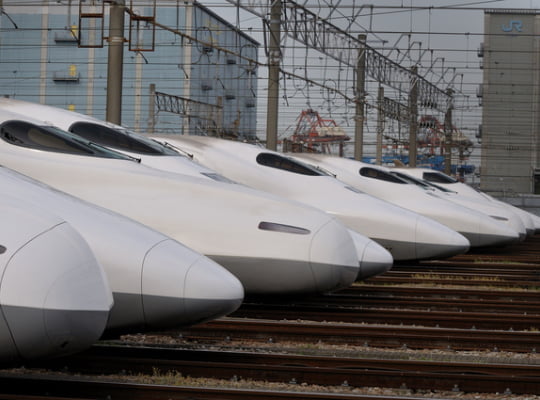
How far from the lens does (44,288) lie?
5.25 meters

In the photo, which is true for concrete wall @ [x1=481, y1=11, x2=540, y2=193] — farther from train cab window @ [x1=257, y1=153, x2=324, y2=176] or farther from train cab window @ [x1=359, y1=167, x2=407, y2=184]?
train cab window @ [x1=257, y1=153, x2=324, y2=176]

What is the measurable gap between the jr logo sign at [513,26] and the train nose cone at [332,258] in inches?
2276

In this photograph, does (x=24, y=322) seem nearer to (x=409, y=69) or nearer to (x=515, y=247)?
(x=515, y=247)

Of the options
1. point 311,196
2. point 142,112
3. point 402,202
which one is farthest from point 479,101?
point 311,196

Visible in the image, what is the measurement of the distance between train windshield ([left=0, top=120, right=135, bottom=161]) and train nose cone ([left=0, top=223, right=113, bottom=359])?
4.01 metres

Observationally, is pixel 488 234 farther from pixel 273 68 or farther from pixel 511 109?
pixel 511 109

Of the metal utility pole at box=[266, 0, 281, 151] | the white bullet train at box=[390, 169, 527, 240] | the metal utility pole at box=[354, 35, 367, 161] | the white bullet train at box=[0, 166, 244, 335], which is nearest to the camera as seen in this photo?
the white bullet train at box=[0, 166, 244, 335]

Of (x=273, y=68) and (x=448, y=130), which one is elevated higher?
(x=273, y=68)

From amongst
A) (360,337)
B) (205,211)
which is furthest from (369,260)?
(205,211)

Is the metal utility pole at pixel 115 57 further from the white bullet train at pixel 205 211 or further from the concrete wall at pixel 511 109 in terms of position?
the concrete wall at pixel 511 109

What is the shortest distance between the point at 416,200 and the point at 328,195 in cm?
433

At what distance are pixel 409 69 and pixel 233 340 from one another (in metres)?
29.2

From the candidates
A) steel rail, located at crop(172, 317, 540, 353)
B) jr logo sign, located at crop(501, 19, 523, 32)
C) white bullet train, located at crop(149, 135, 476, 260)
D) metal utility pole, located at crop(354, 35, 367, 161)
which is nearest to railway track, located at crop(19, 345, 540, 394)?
steel rail, located at crop(172, 317, 540, 353)

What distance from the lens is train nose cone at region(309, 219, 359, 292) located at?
952 cm
